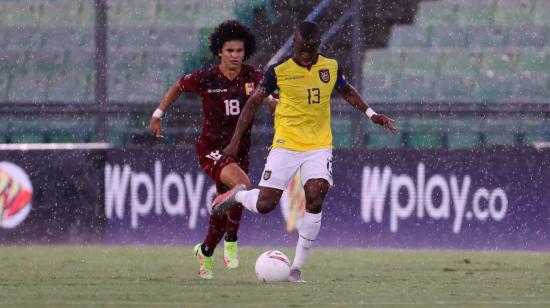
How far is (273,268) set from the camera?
8.39 meters

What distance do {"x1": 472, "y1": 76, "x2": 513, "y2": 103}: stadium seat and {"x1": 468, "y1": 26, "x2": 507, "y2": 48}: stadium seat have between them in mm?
440

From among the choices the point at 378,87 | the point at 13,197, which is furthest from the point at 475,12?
the point at 13,197

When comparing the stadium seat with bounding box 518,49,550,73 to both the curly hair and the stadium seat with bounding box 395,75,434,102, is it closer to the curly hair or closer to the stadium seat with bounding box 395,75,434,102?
the stadium seat with bounding box 395,75,434,102

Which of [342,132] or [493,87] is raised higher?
[493,87]

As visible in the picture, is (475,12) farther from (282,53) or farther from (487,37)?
(282,53)

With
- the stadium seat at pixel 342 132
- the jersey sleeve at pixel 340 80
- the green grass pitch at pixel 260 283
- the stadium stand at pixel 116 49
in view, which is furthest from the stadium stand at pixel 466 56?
the jersey sleeve at pixel 340 80

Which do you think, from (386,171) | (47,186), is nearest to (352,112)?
(386,171)

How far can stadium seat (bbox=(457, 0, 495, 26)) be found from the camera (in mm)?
15633

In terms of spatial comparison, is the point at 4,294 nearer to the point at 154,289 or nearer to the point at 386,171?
the point at 154,289

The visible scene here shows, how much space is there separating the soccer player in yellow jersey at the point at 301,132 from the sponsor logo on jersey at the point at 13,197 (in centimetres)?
434

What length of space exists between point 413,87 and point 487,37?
112 cm

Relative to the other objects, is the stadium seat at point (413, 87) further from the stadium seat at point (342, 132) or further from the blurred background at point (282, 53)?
the stadium seat at point (342, 132)

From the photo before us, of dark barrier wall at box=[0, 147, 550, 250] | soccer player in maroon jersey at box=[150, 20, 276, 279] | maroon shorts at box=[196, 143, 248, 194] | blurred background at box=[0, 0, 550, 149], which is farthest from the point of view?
blurred background at box=[0, 0, 550, 149]

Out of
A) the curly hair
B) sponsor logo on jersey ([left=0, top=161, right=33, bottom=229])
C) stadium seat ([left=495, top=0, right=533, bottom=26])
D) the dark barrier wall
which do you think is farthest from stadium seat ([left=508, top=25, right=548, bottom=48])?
the curly hair
